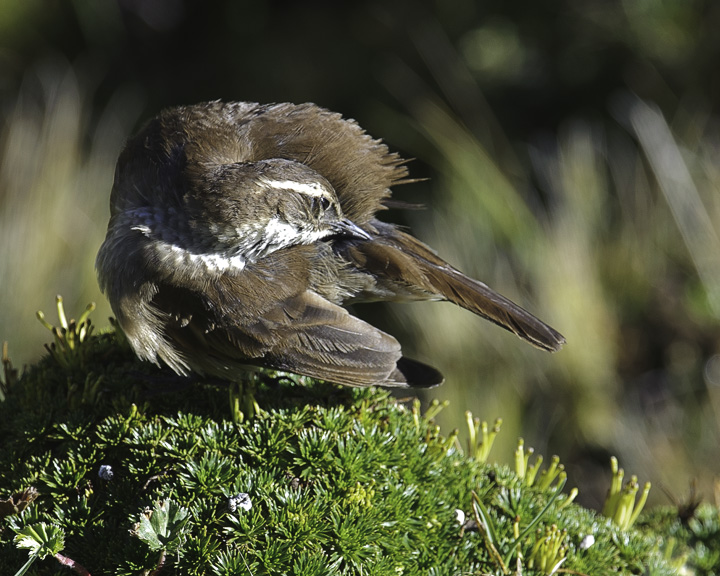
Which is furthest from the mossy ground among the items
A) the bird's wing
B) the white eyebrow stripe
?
the white eyebrow stripe

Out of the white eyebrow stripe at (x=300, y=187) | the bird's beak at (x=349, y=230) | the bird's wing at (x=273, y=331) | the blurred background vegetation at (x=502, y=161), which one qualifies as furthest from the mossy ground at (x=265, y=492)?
the blurred background vegetation at (x=502, y=161)

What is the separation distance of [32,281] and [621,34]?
17.9 feet

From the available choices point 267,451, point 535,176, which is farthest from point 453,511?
point 535,176

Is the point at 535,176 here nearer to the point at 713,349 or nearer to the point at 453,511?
the point at 713,349

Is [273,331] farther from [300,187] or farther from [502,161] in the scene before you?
[502,161]

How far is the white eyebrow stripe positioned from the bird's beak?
14cm

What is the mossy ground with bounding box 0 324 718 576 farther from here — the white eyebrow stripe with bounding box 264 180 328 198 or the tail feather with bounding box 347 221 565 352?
the white eyebrow stripe with bounding box 264 180 328 198

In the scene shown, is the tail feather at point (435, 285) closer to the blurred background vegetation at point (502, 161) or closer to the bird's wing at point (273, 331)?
the bird's wing at point (273, 331)

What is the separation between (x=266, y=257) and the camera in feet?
9.46

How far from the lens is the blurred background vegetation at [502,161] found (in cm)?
543

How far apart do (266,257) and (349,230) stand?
317 mm

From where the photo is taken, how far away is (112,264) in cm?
284

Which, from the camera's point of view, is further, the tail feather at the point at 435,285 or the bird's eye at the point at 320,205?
the bird's eye at the point at 320,205

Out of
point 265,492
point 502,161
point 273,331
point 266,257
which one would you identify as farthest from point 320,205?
point 502,161
